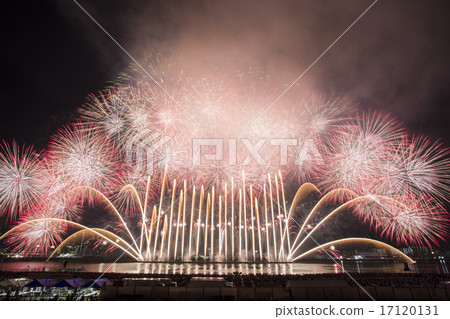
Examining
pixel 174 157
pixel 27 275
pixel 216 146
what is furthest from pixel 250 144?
pixel 27 275

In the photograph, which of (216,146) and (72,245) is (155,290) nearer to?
(216,146)

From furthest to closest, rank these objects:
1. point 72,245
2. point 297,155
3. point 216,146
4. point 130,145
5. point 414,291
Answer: point 72,245 < point 216,146 < point 297,155 < point 130,145 < point 414,291

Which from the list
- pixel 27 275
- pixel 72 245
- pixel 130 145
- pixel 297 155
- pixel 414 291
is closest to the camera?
pixel 414 291

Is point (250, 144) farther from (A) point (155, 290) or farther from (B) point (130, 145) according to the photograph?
(A) point (155, 290)

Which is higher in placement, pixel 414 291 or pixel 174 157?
pixel 174 157

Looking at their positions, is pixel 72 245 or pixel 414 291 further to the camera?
pixel 72 245
